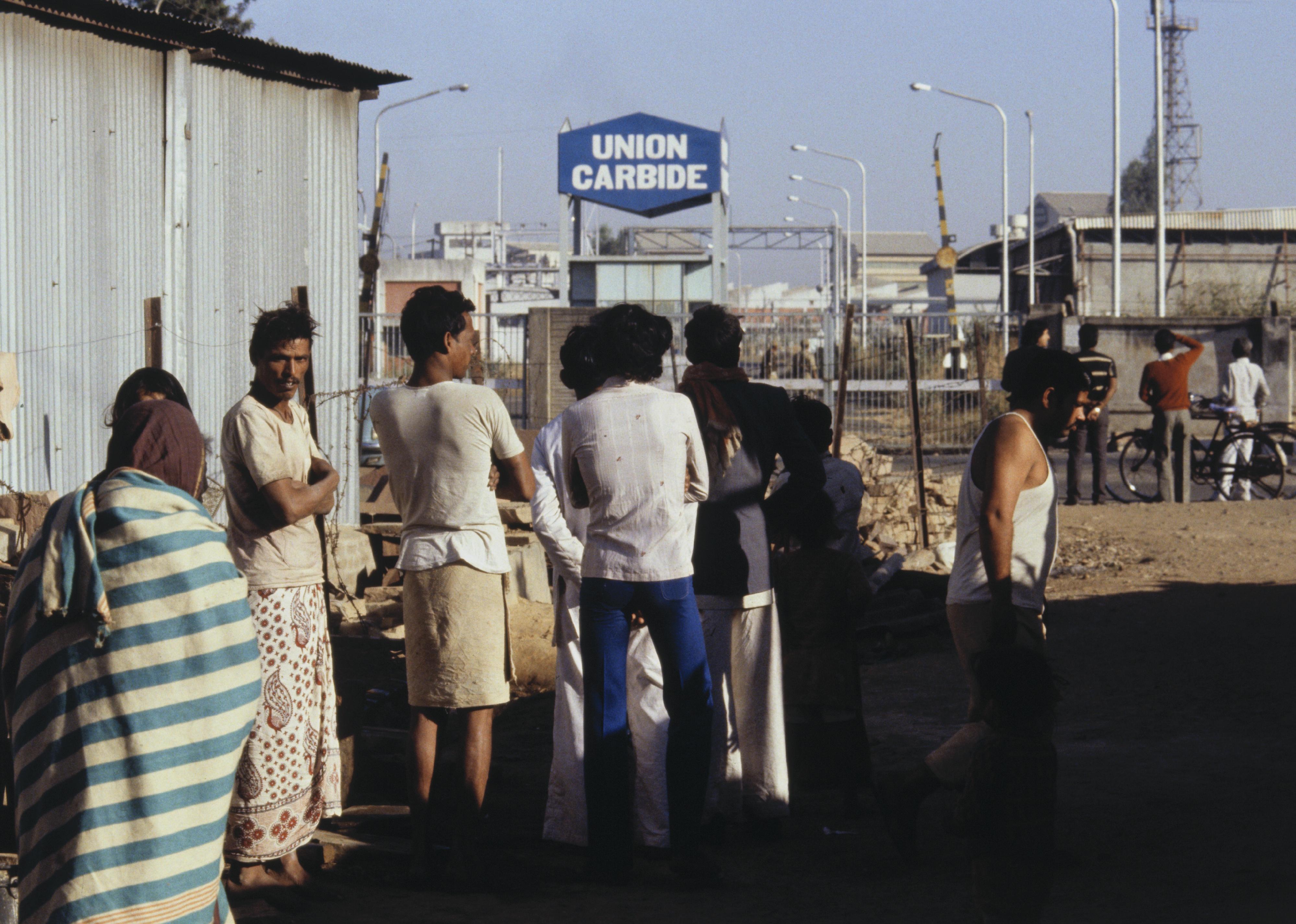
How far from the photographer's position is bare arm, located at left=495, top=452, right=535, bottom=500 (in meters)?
4.30

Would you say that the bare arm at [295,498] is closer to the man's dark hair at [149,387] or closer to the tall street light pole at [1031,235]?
the man's dark hair at [149,387]

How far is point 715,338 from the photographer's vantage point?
4.88 metres

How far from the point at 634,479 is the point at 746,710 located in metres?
1.12

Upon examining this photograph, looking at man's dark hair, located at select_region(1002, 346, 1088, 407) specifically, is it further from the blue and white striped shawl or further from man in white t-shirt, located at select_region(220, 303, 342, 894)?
the blue and white striped shawl

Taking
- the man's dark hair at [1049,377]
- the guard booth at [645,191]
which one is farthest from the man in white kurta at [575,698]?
the guard booth at [645,191]

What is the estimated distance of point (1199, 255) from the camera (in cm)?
3847

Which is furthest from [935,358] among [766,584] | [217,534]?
[217,534]

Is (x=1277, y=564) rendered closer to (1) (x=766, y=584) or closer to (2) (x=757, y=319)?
(1) (x=766, y=584)

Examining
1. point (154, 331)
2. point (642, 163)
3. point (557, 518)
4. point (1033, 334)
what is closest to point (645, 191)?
point (642, 163)

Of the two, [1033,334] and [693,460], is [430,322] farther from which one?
[1033,334]

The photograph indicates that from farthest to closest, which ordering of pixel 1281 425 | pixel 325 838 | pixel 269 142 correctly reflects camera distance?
Answer: pixel 1281 425 → pixel 269 142 → pixel 325 838

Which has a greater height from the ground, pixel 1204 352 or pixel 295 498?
pixel 1204 352

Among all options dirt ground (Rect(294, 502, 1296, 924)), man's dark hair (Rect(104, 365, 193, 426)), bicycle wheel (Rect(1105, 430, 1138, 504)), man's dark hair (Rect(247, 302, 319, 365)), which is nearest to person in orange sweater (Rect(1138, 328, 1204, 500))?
bicycle wheel (Rect(1105, 430, 1138, 504))

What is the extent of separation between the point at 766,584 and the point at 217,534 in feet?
7.69
